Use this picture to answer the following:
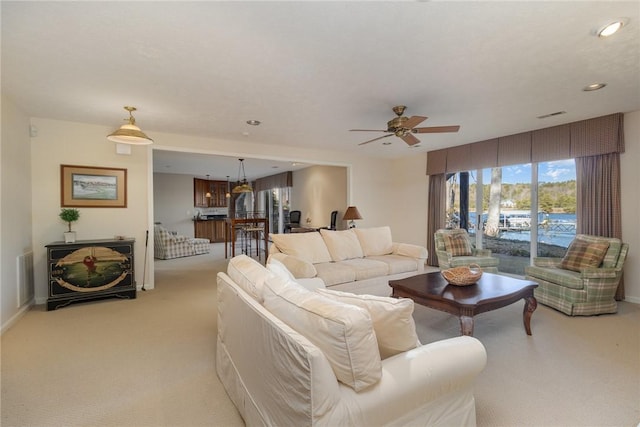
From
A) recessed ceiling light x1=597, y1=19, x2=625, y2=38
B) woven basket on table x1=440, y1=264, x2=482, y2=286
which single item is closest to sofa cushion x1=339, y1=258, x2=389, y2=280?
woven basket on table x1=440, y1=264, x2=482, y2=286

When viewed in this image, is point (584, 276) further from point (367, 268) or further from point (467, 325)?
point (367, 268)

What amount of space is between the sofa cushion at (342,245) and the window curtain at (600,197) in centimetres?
325

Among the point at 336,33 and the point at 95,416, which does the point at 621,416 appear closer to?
the point at 336,33

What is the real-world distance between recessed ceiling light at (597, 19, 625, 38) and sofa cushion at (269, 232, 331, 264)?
3336 mm

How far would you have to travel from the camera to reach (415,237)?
6883 mm

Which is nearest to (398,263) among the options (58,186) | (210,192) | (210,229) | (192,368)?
(192,368)

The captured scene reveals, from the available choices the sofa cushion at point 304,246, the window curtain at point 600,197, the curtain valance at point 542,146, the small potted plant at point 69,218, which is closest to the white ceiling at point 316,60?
the curtain valance at point 542,146

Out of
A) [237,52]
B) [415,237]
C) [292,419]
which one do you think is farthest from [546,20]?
[415,237]

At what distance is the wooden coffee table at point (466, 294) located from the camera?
8.11ft

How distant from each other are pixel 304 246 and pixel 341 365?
111 inches

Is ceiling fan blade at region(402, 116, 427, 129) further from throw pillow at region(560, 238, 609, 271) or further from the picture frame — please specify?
the picture frame

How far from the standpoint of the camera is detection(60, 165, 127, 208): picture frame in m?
4.15

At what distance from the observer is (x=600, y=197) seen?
4.11 m

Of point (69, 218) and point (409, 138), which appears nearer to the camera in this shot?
point (409, 138)
